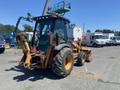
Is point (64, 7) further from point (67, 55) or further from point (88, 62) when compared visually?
point (67, 55)

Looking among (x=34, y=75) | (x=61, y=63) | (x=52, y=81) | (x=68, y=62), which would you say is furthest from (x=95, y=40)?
(x=52, y=81)

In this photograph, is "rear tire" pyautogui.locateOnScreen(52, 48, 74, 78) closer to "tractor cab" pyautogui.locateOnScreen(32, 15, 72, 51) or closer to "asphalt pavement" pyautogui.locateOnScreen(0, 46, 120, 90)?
"asphalt pavement" pyautogui.locateOnScreen(0, 46, 120, 90)

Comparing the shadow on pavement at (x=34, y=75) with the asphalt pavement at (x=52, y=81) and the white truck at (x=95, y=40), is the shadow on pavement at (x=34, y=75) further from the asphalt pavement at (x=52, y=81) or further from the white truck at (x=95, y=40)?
the white truck at (x=95, y=40)

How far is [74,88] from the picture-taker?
8672 mm

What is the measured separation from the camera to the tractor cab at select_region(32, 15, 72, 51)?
35.8 feet

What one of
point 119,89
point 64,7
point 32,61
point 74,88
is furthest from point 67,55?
point 64,7

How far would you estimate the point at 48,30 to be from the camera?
11.1 m

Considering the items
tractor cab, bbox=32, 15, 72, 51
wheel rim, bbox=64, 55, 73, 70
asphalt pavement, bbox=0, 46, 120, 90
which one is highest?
tractor cab, bbox=32, 15, 72, 51

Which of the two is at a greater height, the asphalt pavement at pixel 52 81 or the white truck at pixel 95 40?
the white truck at pixel 95 40

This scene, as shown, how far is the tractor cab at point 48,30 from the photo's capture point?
10920 mm

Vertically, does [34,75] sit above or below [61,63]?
below

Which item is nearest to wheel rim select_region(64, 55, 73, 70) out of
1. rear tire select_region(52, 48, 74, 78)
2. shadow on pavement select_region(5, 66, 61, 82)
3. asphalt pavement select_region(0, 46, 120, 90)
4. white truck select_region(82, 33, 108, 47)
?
rear tire select_region(52, 48, 74, 78)

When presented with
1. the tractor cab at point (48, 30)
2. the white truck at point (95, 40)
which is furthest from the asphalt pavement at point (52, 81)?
the white truck at point (95, 40)

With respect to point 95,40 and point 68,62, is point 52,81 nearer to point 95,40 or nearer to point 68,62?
point 68,62
